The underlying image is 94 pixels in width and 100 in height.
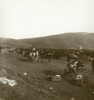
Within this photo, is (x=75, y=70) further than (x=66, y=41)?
No

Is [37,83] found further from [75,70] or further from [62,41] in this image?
[62,41]

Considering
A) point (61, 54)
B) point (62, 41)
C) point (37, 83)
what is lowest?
point (37, 83)

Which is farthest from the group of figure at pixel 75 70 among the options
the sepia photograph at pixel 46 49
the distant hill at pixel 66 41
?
the distant hill at pixel 66 41

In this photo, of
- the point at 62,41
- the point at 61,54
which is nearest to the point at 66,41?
the point at 62,41

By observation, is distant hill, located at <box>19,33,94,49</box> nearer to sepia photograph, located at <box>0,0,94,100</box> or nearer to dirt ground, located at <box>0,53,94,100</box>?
sepia photograph, located at <box>0,0,94,100</box>

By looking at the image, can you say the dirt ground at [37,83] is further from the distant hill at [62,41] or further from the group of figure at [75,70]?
the distant hill at [62,41]

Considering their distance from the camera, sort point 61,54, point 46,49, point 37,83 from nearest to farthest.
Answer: point 37,83, point 61,54, point 46,49
